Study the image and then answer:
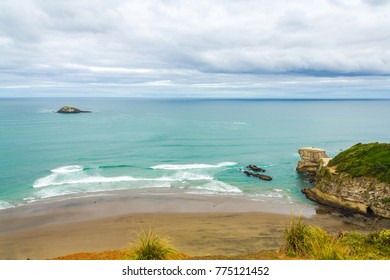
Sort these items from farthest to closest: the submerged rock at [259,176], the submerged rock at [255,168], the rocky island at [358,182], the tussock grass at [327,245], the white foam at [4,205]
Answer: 1. the submerged rock at [255,168]
2. the submerged rock at [259,176]
3. the white foam at [4,205]
4. the rocky island at [358,182]
5. the tussock grass at [327,245]

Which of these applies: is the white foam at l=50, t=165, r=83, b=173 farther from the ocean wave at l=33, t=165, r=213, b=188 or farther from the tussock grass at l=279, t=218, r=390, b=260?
the tussock grass at l=279, t=218, r=390, b=260

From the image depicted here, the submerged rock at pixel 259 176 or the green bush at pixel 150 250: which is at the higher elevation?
the green bush at pixel 150 250

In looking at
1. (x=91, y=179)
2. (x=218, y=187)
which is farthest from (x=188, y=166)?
(x=91, y=179)

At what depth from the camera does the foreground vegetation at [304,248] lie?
9891mm

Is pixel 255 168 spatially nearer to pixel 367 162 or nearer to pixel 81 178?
pixel 367 162

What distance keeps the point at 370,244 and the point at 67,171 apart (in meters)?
43.5

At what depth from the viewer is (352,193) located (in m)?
33.2

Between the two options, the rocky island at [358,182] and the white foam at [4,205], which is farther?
the white foam at [4,205]

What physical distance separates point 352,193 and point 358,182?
1.40 meters

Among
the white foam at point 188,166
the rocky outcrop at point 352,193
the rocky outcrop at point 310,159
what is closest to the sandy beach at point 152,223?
the rocky outcrop at point 352,193

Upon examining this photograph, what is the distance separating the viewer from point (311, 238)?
37.6ft

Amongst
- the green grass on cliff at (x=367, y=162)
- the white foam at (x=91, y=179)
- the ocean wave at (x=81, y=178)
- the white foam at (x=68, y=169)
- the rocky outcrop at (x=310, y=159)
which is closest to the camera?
the green grass on cliff at (x=367, y=162)

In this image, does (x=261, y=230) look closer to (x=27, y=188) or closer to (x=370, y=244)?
(x=370, y=244)

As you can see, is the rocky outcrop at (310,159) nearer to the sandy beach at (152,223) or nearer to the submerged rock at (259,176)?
the submerged rock at (259,176)
